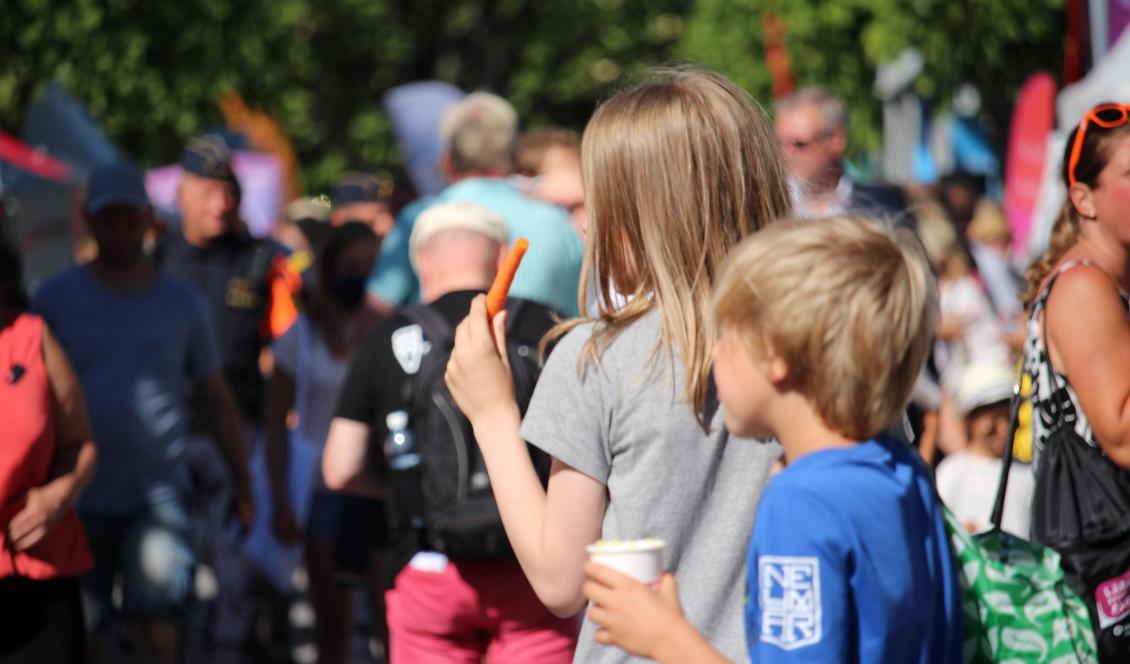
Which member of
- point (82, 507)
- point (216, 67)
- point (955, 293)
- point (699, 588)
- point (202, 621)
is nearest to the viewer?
point (699, 588)

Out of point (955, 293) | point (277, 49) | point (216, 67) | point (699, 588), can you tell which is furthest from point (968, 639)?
point (277, 49)

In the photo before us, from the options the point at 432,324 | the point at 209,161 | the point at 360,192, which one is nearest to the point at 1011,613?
the point at 432,324

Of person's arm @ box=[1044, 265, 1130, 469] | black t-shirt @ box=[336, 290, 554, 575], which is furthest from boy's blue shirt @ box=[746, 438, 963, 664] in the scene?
black t-shirt @ box=[336, 290, 554, 575]

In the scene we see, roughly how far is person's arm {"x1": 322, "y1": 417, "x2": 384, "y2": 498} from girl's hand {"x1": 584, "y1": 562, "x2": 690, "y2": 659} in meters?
2.78

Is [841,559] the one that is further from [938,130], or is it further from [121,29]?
[938,130]

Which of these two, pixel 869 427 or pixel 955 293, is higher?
pixel 869 427

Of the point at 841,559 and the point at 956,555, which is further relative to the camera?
the point at 956,555

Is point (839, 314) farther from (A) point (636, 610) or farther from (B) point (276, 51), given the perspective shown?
(B) point (276, 51)

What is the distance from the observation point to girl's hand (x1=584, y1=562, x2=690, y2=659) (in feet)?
7.25

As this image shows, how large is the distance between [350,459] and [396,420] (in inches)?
11.3

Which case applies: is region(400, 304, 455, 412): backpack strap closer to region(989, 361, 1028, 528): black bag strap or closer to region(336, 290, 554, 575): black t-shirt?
region(336, 290, 554, 575): black t-shirt

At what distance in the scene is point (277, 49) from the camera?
948 inches

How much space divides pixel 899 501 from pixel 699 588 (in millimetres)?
498

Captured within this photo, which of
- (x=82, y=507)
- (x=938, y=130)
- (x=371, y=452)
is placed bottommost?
(x=938, y=130)
